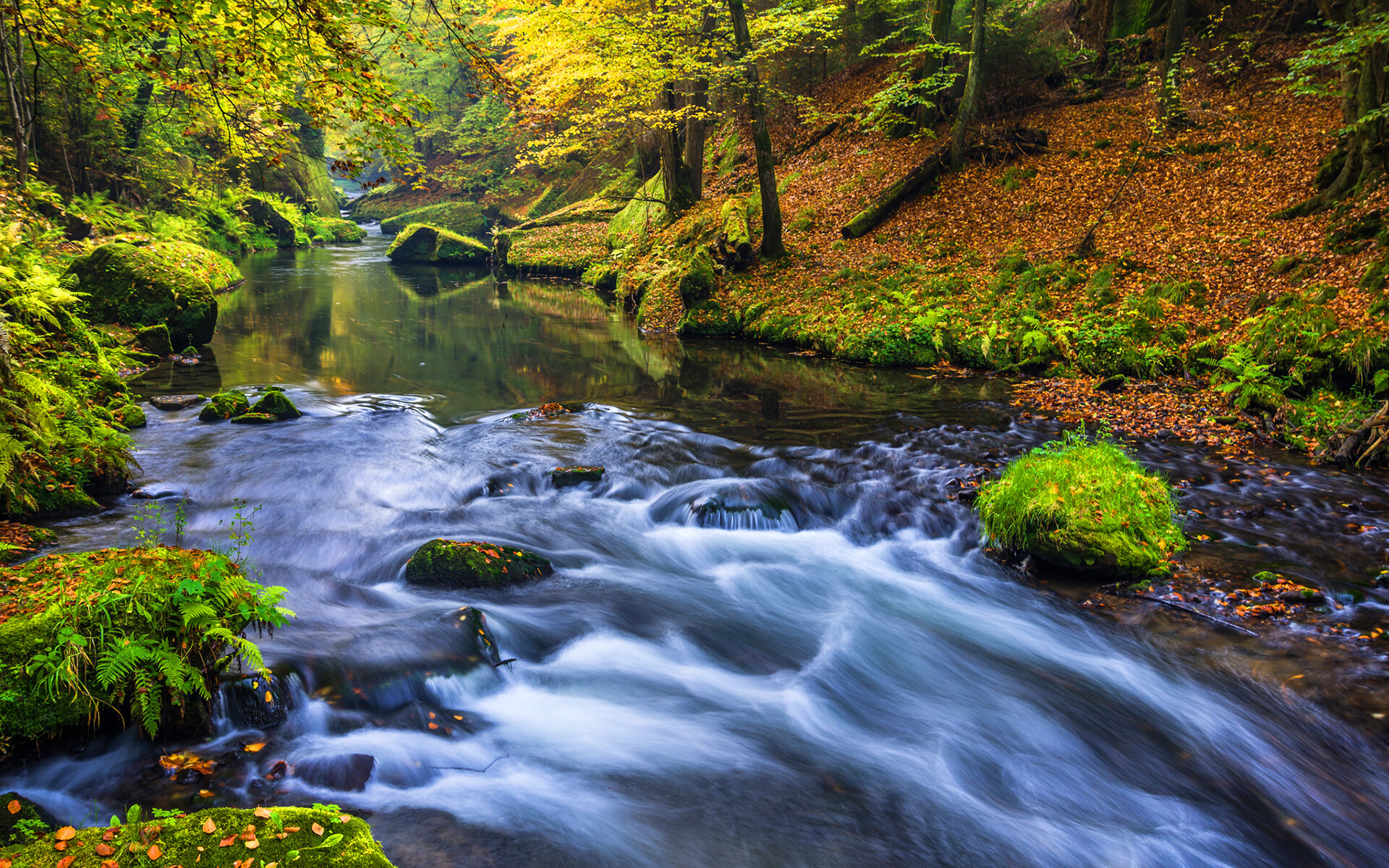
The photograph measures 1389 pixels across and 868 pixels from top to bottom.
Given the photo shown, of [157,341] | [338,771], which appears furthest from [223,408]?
[338,771]

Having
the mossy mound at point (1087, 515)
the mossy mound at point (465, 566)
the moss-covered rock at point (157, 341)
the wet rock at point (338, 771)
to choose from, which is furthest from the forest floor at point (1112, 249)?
the moss-covered rock at point (157, 341)

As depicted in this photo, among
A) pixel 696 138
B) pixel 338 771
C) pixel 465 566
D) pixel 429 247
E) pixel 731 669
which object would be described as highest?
pixel 696 138

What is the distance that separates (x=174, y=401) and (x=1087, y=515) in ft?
39.0

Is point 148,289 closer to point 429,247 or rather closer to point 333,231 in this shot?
point 429,247

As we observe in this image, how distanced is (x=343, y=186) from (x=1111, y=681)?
75.1 metres

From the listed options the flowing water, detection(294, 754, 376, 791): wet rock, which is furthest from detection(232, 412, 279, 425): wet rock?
detection(294, 754, 376, 791): wet rock

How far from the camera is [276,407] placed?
1023 cm

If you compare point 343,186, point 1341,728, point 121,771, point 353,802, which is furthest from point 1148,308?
point 343,186

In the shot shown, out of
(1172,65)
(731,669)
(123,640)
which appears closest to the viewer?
(123,640)

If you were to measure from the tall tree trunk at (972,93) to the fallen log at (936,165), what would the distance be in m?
0.37

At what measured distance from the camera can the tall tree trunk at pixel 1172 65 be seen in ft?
44.6

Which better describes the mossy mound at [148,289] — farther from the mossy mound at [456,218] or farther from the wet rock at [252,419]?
the mossy mound at [456,218]

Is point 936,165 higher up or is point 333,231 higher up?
point 333,231

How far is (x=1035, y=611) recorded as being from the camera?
19.6 ft
